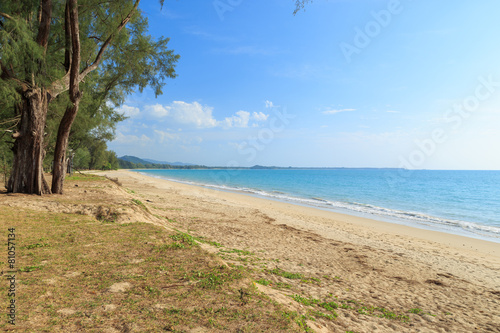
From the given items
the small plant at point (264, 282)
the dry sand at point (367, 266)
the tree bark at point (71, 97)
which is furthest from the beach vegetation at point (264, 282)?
the tree bark at point (71, 97)

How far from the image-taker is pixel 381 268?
26.3 feet

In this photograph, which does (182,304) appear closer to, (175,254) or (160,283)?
(160,283)

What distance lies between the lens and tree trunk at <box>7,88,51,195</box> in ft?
35.5

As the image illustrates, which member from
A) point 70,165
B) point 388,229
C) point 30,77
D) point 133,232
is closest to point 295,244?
point 133,232

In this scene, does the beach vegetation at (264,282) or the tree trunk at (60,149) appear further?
the tree trunk at (60,149)

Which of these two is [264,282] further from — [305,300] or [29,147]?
[29,147]

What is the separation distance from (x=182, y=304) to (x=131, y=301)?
73 centimetres

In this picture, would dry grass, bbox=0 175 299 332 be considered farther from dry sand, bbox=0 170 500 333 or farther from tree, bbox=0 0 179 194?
tree, bbox=0 0 179 194

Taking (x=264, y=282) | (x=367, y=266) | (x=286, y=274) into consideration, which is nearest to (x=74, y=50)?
(x=264, y=282)

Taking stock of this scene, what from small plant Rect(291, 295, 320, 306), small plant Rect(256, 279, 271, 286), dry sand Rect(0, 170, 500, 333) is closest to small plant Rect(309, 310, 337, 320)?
dry sand Rect(0, 170, 500, 333)

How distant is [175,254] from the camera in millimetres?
5895

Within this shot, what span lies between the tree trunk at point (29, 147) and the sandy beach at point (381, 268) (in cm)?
592

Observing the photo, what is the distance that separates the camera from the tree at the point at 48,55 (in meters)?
9.75

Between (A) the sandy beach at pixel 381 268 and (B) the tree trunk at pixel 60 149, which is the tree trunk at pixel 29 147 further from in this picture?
(A) the sandy beach at pixel 381 268
